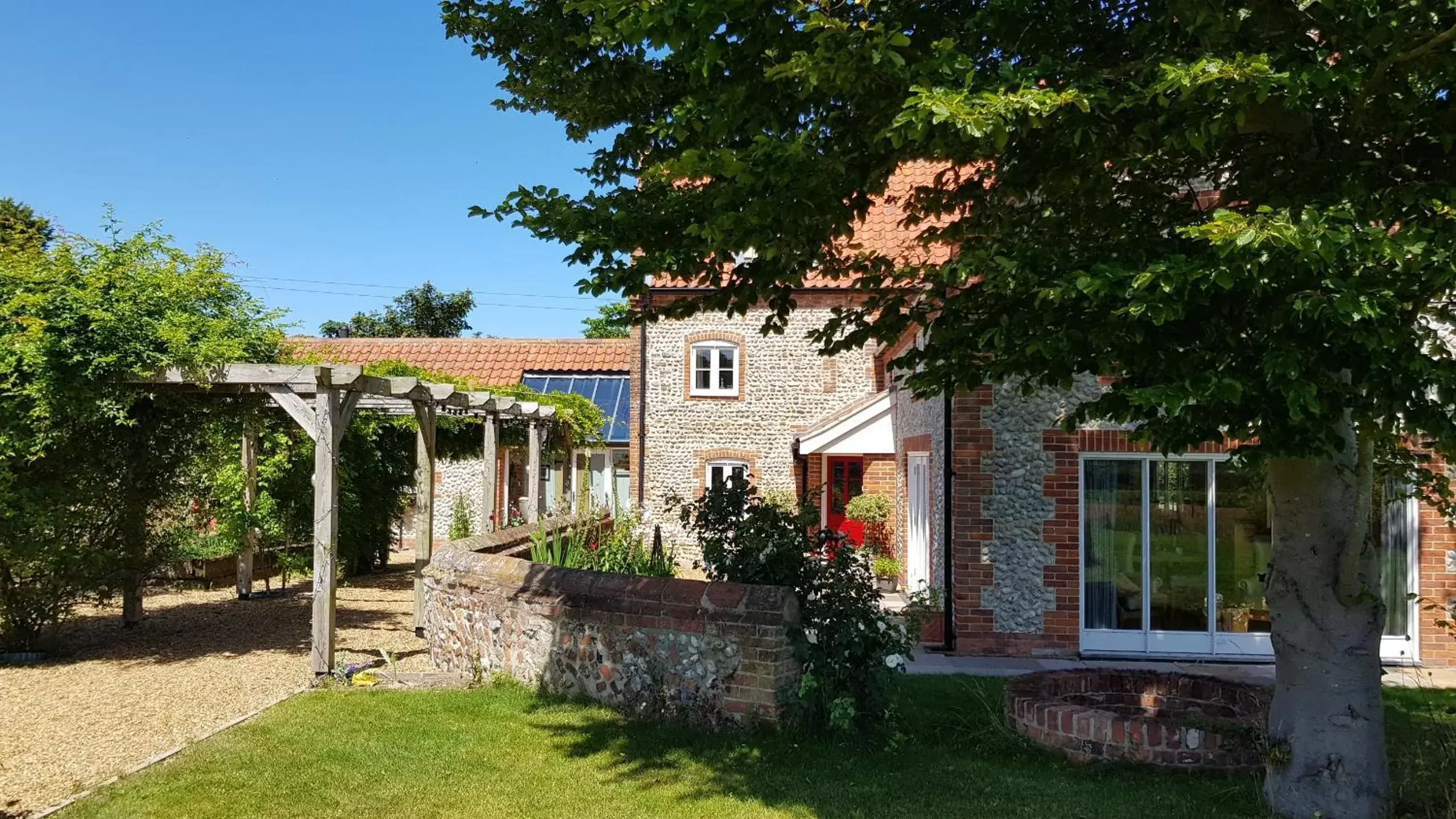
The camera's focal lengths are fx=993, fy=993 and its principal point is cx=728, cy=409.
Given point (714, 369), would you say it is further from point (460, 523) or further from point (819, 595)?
point (819, 595)

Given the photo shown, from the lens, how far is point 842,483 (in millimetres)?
19125

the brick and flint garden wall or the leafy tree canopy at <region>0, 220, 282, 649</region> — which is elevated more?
the leafy tree canopy at <region>0, 220, 282, 649</region>

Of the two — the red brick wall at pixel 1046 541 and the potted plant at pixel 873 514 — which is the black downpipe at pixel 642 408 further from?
the red brick wall at pixel 1046 541

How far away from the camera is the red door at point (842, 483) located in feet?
62.6

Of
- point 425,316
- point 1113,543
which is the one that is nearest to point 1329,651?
point 1113,543

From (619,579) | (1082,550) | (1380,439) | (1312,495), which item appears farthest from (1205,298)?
(1082,550)

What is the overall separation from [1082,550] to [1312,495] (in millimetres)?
5275

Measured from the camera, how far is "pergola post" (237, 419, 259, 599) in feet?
47.4

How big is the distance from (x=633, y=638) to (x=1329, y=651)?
4.50m

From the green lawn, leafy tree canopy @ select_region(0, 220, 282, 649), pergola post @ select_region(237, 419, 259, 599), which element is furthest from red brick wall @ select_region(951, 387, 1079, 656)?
pergola post @ select_region(237, 419, 259, 599)

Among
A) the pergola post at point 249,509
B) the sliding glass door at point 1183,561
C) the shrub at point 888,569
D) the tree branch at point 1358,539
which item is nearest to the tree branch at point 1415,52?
the tree branch at point 1358,539

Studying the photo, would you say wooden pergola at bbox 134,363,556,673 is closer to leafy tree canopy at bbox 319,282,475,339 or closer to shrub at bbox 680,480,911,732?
shrub at bbox 680,480,911,732

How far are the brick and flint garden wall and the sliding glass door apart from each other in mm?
5046

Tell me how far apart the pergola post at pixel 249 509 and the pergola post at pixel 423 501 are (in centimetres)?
409
